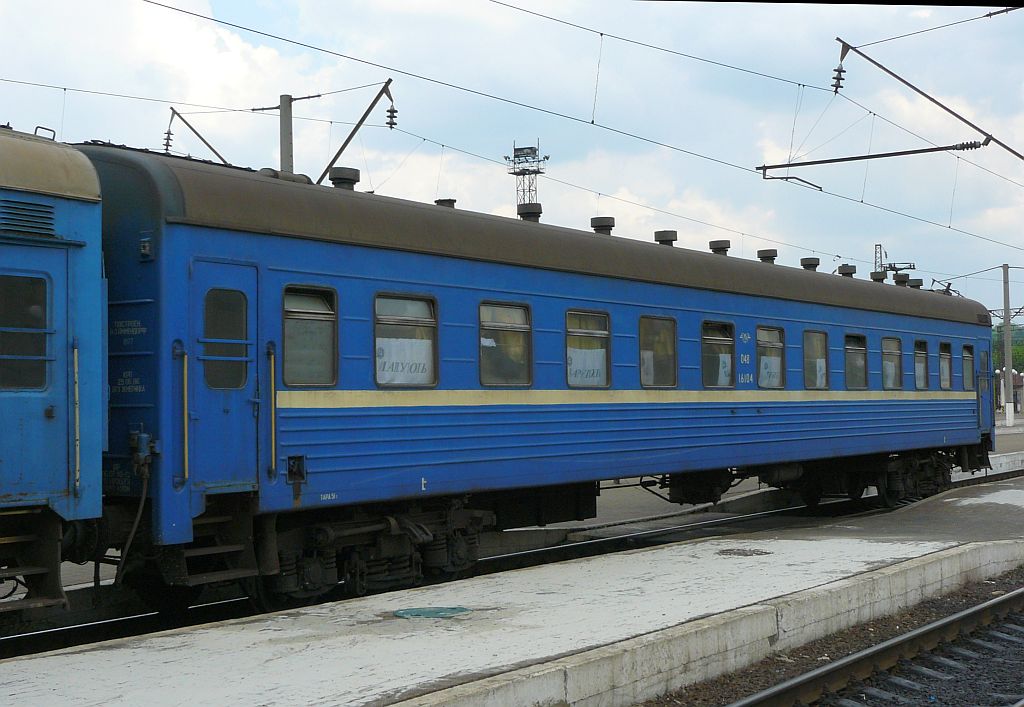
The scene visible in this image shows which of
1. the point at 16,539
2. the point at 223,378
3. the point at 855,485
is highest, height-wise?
the point at 223,378

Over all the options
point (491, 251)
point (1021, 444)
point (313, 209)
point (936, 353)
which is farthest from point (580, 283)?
point (1021, 444)

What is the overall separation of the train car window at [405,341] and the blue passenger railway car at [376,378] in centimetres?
2

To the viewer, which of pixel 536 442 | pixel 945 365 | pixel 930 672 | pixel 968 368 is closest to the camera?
pixel 930 672

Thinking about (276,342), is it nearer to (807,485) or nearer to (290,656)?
(290,656)

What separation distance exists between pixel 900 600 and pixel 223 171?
6.71 m

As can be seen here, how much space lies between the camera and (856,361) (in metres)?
17.5

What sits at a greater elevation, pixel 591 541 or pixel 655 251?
pixel 655 251

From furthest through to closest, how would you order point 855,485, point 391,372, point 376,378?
point 855,485
point 391,372
point 376,378

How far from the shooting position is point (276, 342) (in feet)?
29.7

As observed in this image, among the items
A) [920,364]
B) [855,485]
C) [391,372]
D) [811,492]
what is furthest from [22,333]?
[920,364]

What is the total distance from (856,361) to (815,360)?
131 cm

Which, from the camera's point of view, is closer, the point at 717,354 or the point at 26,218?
the point at 26,218

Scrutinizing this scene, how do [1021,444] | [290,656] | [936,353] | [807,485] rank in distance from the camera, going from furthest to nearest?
[1021,444]
[936,353]
[807,485]
[290,656]

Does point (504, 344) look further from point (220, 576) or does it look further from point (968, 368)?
point (968, 368)
